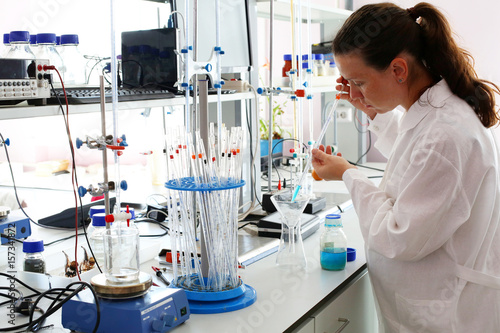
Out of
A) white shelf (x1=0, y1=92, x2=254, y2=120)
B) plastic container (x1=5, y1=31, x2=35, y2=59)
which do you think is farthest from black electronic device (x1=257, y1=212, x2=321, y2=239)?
plastic container (x1=5, y1=31, x2=35, y2=59)

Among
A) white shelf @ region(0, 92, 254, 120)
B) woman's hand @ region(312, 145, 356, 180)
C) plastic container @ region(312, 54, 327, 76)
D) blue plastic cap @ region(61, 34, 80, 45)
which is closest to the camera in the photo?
white shelf @ region(0, 92, 254, 120)

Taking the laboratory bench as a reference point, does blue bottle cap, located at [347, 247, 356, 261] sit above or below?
above

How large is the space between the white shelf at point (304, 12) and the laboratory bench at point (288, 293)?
1.05m

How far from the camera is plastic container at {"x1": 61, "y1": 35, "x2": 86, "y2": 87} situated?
71.7 inches

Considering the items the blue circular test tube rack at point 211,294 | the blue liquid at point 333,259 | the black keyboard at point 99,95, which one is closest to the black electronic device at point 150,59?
the black keyboard at point 99,95

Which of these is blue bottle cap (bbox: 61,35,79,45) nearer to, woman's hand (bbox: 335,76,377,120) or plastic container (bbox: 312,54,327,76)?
woman's hand (bbox: 335,76,377,120)

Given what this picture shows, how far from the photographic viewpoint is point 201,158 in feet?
4.33

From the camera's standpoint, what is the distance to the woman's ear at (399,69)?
135 centimetres

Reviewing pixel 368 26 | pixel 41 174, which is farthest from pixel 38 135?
pixel 368 26

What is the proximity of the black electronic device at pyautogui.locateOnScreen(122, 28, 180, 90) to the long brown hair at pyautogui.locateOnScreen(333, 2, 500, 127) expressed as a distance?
679mm

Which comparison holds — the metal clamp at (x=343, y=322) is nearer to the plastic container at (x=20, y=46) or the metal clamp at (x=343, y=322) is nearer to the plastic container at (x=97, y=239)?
the plastic container at (x=97, y=239)

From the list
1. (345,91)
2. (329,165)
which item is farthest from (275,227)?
(345,91)

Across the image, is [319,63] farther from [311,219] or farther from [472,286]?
[472,286]

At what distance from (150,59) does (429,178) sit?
1.08 meters
